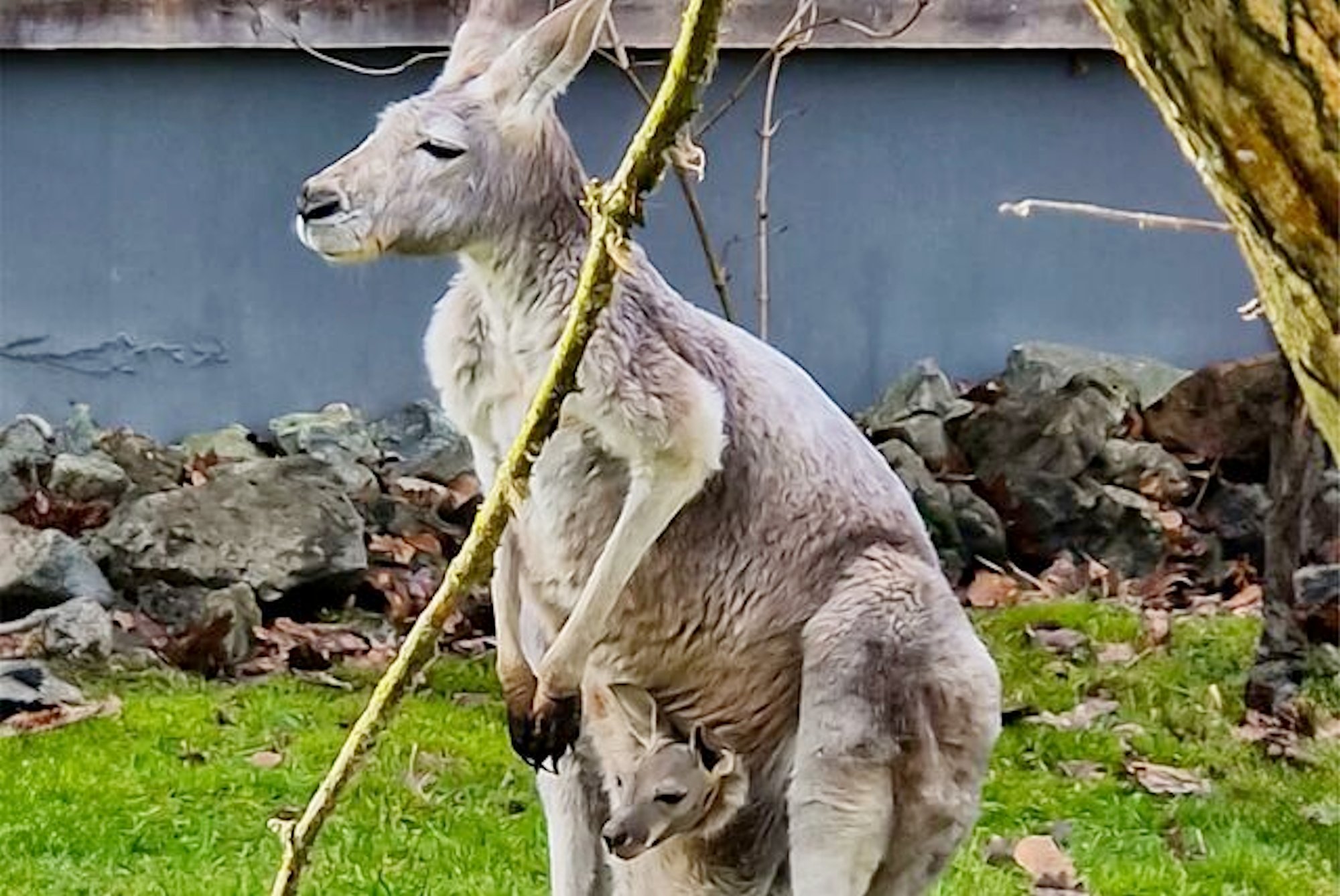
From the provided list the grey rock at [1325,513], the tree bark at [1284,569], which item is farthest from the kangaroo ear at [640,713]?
the grey rock at [1325,513]

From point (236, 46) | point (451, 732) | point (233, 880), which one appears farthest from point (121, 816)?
point (236, 46)

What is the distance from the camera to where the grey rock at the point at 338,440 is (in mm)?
8336

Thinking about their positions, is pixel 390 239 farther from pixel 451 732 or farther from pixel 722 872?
pixel 451 732

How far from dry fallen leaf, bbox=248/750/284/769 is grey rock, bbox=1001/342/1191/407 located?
12.6 feet

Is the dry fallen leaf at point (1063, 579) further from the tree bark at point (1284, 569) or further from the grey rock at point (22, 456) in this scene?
the grey rock at point (22, 456)

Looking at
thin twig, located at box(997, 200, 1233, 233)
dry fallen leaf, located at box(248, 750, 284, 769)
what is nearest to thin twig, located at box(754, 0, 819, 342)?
dry fallen leaf, located at box(248, 750, 284, 769)

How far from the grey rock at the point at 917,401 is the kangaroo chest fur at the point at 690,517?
200 inches

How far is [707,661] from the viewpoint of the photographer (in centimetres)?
361

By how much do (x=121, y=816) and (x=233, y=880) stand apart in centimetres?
57

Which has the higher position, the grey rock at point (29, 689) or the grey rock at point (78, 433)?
the grey rock at point (29, 689)

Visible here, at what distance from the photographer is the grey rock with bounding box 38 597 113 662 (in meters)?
6.77

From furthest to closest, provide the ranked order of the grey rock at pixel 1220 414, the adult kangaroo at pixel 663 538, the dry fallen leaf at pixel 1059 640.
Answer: the grey rock at pixel 1220 414, the dry fallen leaf at pixel 1059 640, the adult kangaroo at pixel 663 538

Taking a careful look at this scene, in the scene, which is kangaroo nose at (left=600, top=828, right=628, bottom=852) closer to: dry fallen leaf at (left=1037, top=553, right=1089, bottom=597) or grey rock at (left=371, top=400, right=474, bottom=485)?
dry fallen leaf at (left=1037, top=553, right=1089, bottom=597)

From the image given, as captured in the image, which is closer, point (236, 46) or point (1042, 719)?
point (1042, 719)
